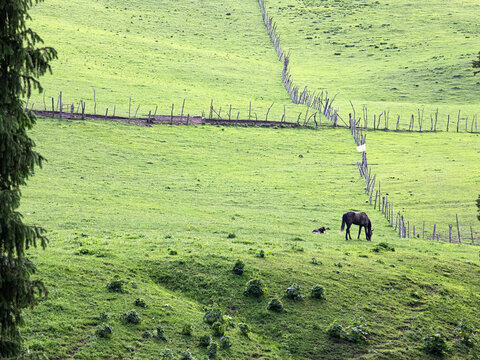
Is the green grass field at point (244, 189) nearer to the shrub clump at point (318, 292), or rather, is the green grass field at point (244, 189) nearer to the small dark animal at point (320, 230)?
the shrub clump at point (318, 292)

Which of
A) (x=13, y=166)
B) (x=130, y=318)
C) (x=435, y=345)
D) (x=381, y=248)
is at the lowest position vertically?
(x=435, y=345)

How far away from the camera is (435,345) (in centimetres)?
2142

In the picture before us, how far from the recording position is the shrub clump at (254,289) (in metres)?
22.7

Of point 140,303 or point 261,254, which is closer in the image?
point 140,303

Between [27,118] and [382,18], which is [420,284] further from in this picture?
[382,18]

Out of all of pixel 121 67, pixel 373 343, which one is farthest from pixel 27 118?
pixel 121 67

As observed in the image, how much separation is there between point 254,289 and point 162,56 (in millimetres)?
87430

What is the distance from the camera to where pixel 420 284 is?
26.5 metres

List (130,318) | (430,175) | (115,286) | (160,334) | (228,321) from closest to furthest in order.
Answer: (160,334)
(130,318)
(228,321)
(115,286)
(430,175)

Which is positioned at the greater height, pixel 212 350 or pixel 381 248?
pixel 381 248

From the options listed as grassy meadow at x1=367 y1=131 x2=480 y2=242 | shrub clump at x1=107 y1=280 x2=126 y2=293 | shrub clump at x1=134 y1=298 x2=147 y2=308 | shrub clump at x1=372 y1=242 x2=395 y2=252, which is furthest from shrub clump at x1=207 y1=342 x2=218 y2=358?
grassy meadow at x1=367 y1=131 x2=480 y2=242

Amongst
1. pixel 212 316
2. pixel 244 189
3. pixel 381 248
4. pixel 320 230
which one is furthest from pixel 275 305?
pixel 244 189

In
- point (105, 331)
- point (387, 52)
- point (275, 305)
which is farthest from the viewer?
point (387, 52)

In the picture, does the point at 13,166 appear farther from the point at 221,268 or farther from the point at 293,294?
the point at 293,294
